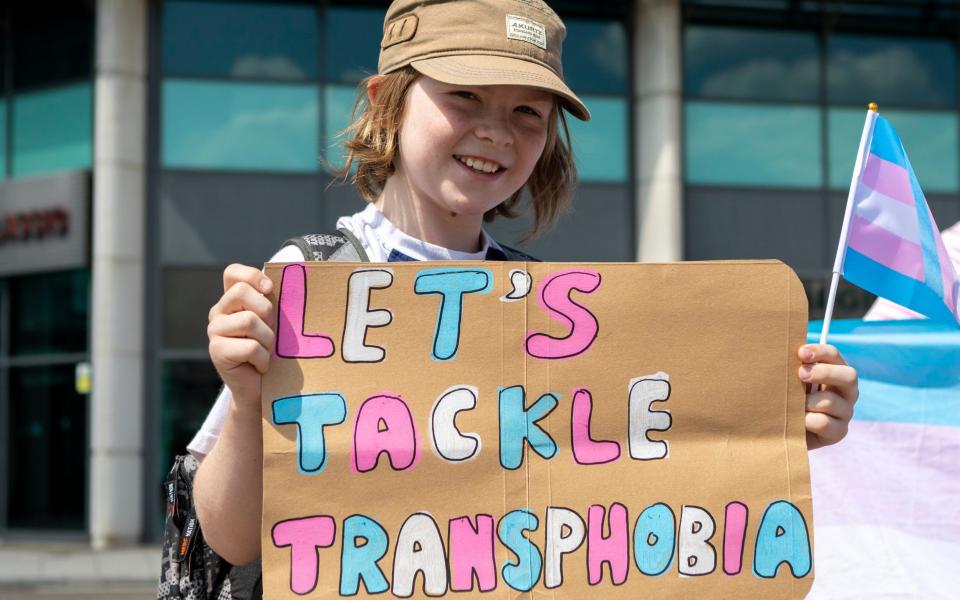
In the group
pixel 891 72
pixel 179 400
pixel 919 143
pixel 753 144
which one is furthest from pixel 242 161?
pixel 919 143

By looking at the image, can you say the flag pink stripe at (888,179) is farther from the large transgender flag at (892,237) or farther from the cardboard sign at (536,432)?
the cardboard sign at (536,432)

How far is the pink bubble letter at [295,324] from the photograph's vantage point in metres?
1.64

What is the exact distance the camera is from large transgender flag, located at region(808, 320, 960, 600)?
88.9 inches

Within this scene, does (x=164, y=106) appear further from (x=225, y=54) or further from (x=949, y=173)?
(x=949, y=173)

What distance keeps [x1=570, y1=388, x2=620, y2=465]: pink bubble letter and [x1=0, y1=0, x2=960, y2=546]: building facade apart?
10.2 m

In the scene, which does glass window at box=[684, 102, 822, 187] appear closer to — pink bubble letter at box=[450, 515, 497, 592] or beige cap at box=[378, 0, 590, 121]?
beige cap at box=[378, 0, 590, 121]

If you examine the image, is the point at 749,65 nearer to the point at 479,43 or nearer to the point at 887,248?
the point at 887,248

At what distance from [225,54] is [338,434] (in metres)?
11.6

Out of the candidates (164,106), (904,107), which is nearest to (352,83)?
(164,106)

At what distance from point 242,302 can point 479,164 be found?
447 millimetres

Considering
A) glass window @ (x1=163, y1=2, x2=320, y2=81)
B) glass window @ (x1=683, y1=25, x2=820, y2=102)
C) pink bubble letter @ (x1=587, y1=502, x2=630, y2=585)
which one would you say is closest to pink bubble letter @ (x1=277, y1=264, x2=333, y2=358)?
pink bubble letter @ (x1=587, y1=502, x2=630, y2=585)

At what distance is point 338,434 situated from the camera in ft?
5.37

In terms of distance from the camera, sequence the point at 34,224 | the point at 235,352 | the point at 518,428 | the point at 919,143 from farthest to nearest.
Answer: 1. the point at 919,143
2. the point at 34,224
3. the point at 518,428
4. the point at 235,352

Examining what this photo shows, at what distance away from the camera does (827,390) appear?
172 cm
